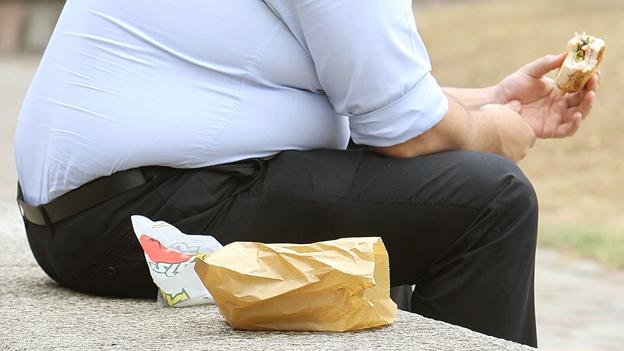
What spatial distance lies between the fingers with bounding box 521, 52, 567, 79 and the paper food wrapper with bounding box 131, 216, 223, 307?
3.00 ft

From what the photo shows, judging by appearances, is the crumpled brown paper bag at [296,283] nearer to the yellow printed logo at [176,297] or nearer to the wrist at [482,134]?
the yellow printed logo at [176,297]

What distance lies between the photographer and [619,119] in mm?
9820

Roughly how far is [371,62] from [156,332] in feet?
1.95

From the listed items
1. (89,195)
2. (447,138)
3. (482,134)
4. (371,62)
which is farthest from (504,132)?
(89,195)

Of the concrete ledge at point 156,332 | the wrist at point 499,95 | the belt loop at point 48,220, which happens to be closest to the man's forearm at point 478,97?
the wrist at point 499,95

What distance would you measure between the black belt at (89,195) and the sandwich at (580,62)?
0.94m

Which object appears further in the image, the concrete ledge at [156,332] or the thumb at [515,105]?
the thumb at [515,105]

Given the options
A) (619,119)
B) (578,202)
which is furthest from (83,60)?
(619,119)

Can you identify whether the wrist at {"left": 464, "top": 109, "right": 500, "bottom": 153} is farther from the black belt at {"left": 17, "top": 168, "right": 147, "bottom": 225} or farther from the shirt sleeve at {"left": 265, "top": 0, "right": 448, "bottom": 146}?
the black belt at {"left": 17, "top": 168, "right": 147, "bottom": 225}

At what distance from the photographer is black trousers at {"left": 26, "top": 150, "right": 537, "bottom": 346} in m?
2.17

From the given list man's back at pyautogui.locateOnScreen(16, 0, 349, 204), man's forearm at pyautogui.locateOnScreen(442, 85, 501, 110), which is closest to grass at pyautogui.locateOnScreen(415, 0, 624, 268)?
man's forearm at pyautogui.locateOnScreen(442, 85, 501, 110)

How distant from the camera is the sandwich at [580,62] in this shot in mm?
2553

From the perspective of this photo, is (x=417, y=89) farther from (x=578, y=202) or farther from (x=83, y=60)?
(x=578, y=202)

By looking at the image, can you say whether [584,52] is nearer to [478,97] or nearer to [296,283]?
[478,97]
